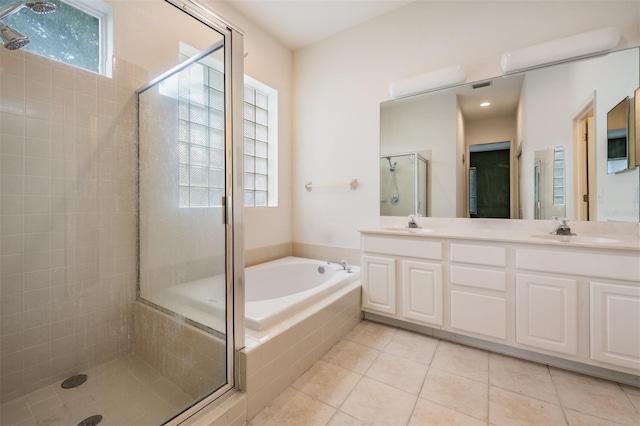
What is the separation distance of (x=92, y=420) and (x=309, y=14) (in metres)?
3.20

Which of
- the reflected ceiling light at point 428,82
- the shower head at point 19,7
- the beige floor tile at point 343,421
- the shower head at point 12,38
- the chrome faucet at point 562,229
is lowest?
the beige floor tile at point 343,421

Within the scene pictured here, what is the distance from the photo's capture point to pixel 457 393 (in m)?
1.49

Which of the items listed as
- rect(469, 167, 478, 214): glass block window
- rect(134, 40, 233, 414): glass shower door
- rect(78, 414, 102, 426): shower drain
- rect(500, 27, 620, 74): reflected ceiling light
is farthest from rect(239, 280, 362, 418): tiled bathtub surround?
rect(500, 27, 620, 74): reflected ceiling light

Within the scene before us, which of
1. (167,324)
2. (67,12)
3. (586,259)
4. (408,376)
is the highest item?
(67,12)

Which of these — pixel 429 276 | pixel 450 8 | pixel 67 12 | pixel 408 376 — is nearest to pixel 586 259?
pixel 429 276

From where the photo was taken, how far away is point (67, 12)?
1449 mm

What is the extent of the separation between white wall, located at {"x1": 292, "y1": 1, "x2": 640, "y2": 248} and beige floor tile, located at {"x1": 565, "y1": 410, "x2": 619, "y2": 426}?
1.75m

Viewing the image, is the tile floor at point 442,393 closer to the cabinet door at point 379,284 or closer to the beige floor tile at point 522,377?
the beige floor tile at point 522,377

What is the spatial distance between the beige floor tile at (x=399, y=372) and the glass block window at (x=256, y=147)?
1862 mm

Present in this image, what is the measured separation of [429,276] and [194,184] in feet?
5.56

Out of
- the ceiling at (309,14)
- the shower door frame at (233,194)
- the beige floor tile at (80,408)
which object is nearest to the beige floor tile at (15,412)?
the beige floor tile at (80,408)

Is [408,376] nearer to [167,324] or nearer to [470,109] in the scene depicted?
[167,324]

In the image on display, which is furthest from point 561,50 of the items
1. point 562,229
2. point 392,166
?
point 392,166

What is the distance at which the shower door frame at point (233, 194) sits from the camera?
4.52 feet
